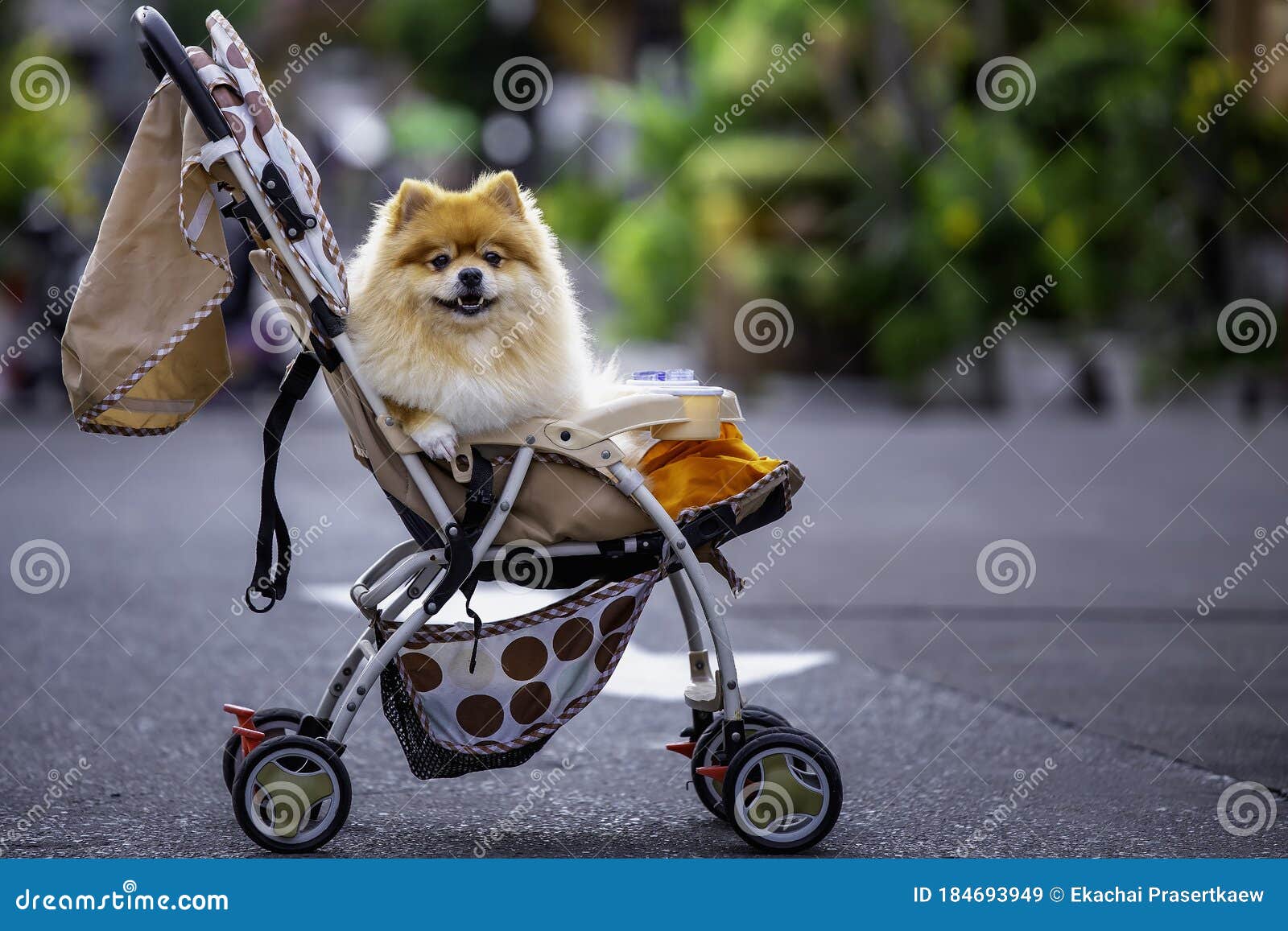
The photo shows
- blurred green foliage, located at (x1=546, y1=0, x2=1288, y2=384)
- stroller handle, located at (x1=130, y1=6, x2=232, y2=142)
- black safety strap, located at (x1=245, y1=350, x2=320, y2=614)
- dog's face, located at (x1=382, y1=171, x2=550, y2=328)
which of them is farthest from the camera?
blurred green foliage, located at (x1=546, y1=0, x2=1288, y2=384)

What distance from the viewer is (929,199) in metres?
15.4

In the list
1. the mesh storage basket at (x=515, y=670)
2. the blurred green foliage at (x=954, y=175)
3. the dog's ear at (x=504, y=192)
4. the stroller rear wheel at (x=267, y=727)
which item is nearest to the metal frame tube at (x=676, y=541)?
the mesh storage basket at (x=515, y=670)

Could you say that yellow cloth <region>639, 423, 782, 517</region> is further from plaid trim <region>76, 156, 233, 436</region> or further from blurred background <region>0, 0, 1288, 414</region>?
blurred background <region>0, 0, 1288, 414</region>

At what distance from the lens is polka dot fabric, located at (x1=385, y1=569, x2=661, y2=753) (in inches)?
143

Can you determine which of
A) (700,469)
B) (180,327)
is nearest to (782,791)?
(700,469)

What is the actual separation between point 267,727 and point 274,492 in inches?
24.7

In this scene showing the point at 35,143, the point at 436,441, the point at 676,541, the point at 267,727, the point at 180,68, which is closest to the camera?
the point at 180,68

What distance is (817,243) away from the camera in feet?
56.0

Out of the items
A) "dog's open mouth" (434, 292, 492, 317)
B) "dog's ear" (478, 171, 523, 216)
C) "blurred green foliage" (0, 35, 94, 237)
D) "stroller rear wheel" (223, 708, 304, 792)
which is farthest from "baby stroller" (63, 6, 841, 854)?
"blurred green foliage" (0, 35, 94, 237)

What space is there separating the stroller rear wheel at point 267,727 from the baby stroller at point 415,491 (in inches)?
4.8

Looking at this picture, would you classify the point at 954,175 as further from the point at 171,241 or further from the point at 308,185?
the point at 171,241

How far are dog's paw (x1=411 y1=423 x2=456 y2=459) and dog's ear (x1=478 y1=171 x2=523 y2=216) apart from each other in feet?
1.84

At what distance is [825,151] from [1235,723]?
1264 cm

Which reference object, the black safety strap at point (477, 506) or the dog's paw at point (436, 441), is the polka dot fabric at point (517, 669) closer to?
the black safety strap at point (477, 506)
